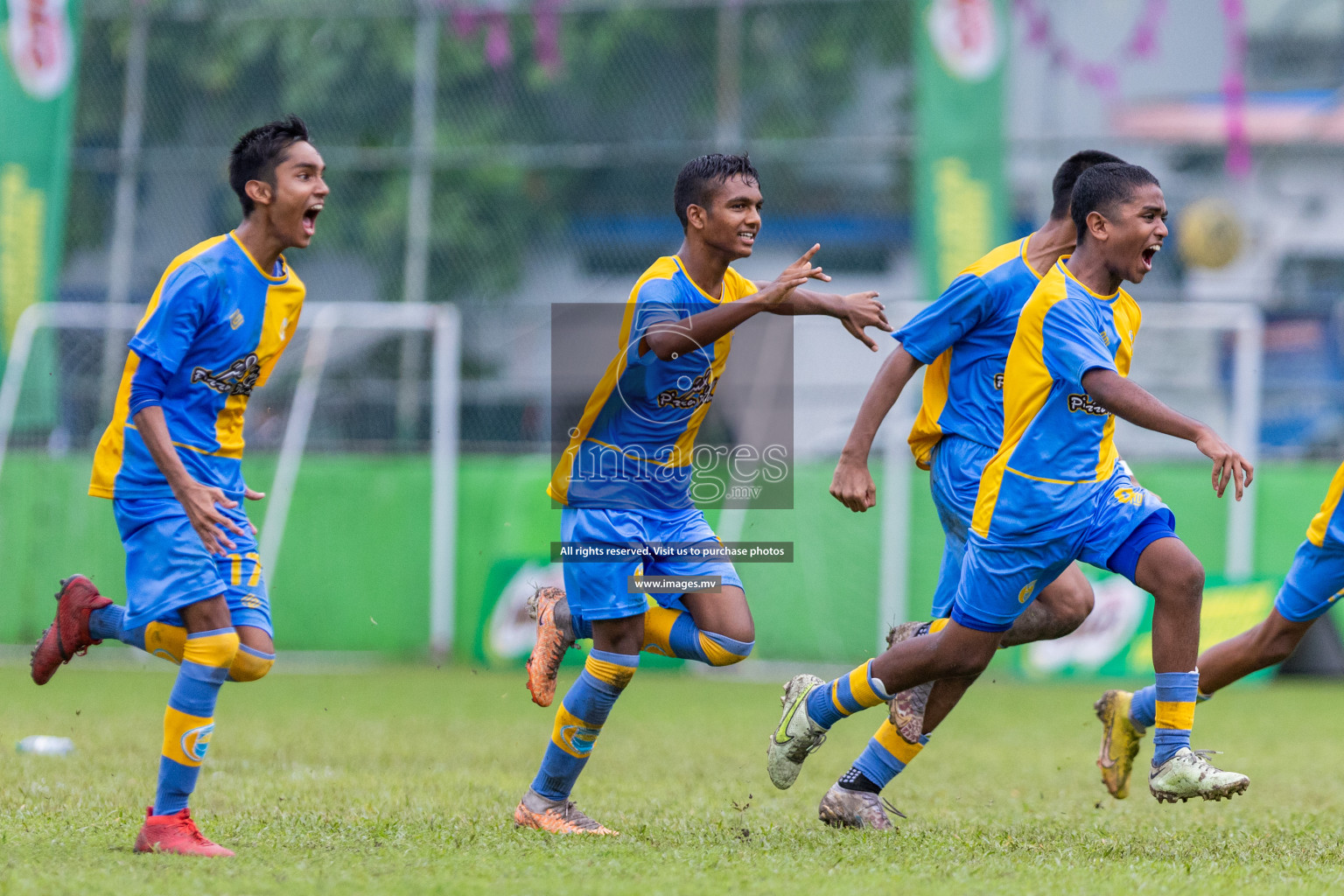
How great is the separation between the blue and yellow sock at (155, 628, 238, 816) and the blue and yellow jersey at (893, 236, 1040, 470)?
254 cm

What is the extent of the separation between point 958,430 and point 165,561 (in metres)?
2.77

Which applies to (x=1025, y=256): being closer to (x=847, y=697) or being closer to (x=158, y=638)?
(x=847, y=697)

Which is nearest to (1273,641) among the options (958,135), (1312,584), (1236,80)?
(1312,584)

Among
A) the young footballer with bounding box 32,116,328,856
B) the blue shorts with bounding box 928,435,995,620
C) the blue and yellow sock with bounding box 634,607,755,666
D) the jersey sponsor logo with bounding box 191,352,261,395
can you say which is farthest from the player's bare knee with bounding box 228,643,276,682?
the blue shorts with bounding box 928,435,995,620

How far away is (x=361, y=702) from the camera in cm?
1050

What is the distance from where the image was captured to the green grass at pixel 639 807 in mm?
4359

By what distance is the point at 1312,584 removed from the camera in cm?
577

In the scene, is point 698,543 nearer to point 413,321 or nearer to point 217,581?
point 217,581

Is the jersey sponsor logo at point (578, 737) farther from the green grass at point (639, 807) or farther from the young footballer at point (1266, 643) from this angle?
the young footballer at point (1266, 643)

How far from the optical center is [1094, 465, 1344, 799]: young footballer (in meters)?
5.72

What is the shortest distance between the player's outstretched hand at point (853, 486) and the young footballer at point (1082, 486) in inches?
16.3

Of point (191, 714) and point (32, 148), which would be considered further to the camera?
point (32, 148)

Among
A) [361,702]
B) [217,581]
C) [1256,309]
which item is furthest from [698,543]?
[1256,309]

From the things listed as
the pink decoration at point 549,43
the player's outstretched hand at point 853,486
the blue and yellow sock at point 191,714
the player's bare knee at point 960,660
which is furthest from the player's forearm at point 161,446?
the pink decoration at point 549,43
